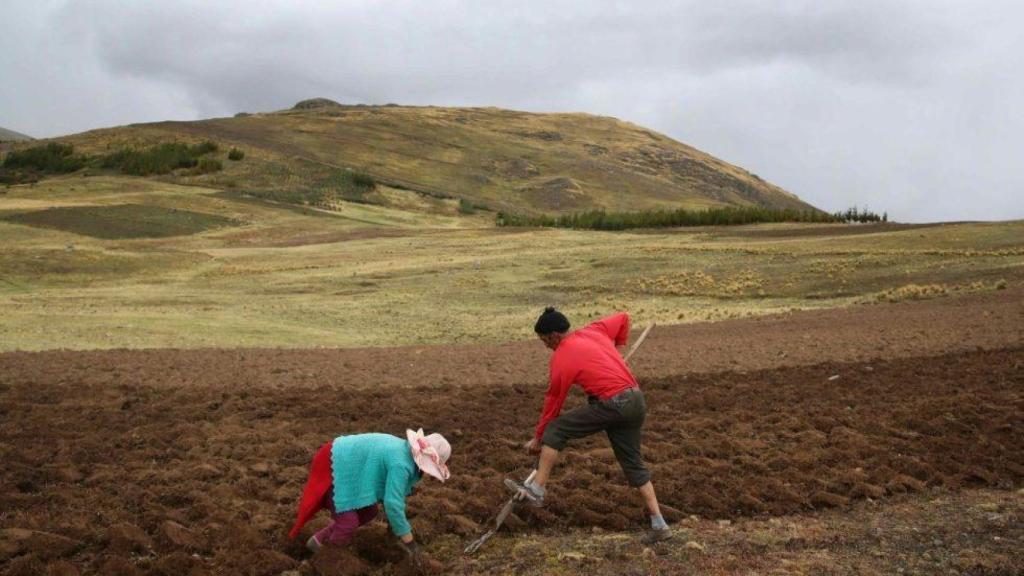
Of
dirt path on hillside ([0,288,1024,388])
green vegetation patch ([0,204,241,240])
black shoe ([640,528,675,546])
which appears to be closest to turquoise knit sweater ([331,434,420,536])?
black shoe ([640,528,675,546])

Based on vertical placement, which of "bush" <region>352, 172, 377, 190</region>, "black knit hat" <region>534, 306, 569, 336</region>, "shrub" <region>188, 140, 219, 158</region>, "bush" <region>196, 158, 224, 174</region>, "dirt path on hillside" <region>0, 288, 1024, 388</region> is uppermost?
"shrub" <region>188, 140, 219, 158</region>

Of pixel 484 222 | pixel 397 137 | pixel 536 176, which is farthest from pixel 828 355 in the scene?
pixel 397 137

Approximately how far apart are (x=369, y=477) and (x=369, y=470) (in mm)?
62

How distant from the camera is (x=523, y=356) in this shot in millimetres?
21344

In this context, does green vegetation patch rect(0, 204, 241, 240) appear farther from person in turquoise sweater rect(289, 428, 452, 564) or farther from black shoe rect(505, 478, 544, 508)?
black shoe rect(505, 478, 544, 508)

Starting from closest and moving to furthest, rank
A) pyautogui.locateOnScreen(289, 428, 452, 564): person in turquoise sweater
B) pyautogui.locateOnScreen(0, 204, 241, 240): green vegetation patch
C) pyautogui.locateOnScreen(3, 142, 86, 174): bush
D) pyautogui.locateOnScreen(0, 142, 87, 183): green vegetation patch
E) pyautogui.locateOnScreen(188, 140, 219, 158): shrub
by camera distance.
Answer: pyautogui.locateOnScreen(289, 428, 452, 564): person in turquoise sweater < pyautogui.locateOnScreen(0, 204, 241, 240): green vegetation patch < pyautogui.locateOnScreen(0, 142, 87, 183): green vegetation patch < pyautogui.locateOnScreen(3, 142, 86, 174): bush < pyautogui.locateOnScreen(188, 140, 219, 158): shrub

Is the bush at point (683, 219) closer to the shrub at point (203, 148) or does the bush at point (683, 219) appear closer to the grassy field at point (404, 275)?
the grassy field at point (404, 275)

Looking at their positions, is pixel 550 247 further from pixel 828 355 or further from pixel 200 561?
pixel 200 561

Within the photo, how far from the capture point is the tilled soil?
8.36 metres

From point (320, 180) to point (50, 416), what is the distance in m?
77.6

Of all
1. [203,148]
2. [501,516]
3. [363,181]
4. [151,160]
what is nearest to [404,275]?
[501,516]

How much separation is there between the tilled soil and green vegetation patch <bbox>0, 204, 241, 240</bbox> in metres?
40.9

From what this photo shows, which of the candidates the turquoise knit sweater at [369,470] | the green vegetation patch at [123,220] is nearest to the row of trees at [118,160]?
the green vegetation patch at [123,220]

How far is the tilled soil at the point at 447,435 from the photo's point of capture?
8.36 m
